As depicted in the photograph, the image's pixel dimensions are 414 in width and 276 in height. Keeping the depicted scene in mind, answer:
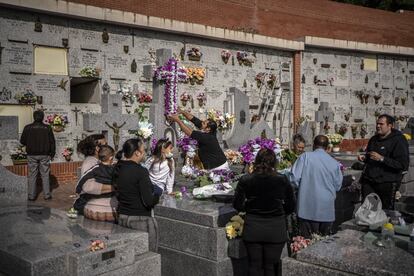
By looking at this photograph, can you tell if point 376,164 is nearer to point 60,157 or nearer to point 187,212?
point 187,212

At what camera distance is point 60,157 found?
37.3ft

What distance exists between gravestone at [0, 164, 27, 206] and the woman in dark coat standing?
3630mm

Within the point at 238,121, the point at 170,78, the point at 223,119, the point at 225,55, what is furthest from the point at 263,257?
the point at 225,55

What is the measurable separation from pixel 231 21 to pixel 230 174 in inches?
460

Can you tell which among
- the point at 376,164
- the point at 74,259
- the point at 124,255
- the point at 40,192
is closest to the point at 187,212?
the point at 124,255

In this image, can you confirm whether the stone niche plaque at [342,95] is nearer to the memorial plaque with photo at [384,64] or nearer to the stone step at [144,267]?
the memorial plaque with photo at [384,64]

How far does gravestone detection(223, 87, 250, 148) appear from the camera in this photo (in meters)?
12.3

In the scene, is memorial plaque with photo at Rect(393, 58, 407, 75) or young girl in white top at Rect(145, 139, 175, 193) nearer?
young girl in white top at Rect(145, 139, 175, 193)

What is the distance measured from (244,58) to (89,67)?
614 cm

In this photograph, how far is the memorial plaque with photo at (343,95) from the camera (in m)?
19.1

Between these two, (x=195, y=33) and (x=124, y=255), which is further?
(x=195, y=33)

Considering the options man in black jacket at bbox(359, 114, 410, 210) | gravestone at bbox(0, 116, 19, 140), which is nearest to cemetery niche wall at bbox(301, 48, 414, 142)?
man in black jacket at bbox(359, 114, 410, 210)

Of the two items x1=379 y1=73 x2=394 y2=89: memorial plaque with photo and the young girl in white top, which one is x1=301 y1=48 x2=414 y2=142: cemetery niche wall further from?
the young girl in white top

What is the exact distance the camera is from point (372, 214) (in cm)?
419
